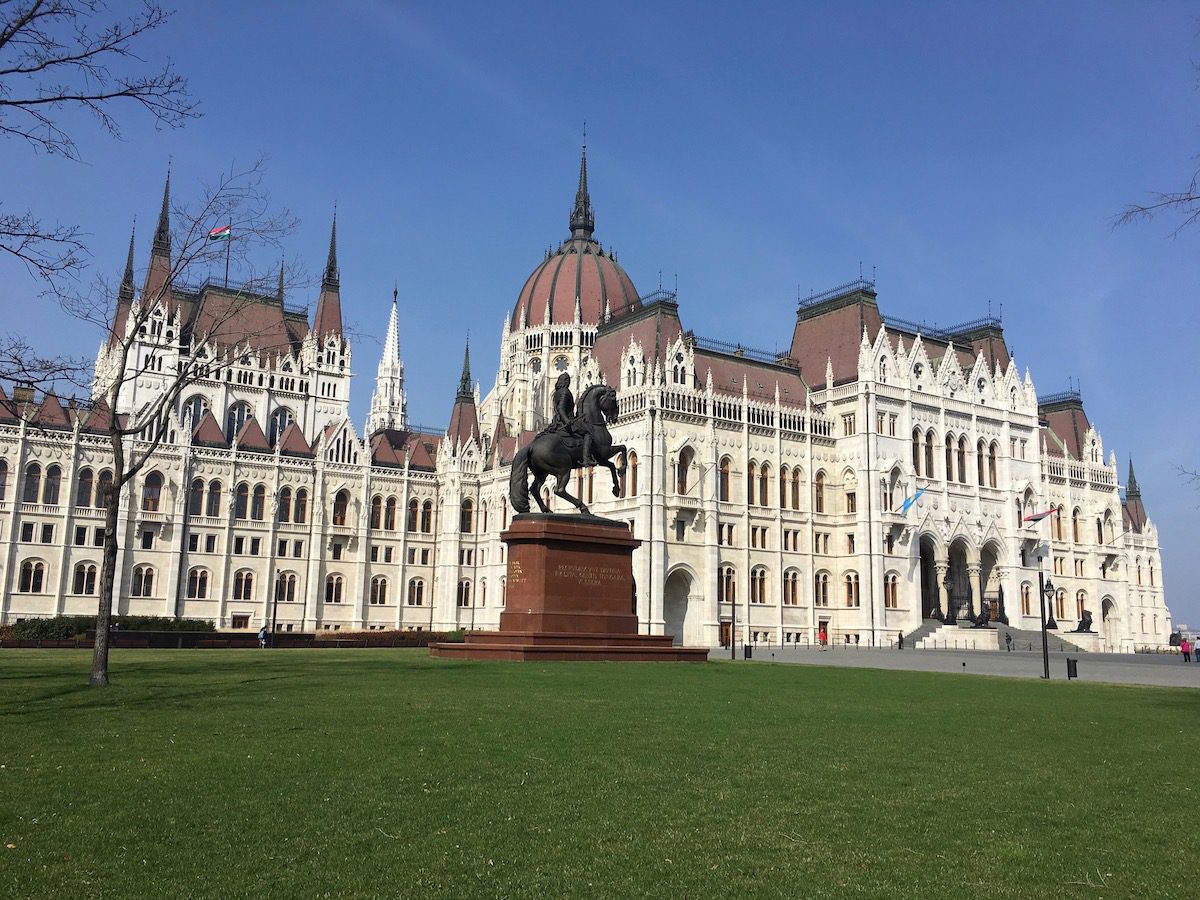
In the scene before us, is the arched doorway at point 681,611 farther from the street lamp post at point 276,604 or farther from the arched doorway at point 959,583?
the street lamp post at point 276,604

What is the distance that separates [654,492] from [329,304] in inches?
1963

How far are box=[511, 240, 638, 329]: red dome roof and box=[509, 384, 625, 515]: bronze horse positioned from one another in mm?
59772

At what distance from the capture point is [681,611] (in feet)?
223

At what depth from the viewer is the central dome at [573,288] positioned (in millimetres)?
94375

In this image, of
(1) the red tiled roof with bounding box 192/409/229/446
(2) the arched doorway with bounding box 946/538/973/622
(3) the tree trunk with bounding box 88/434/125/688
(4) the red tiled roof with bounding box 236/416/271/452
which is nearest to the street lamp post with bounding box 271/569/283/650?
(4) the red tiled roof with bounding box 236/416/271/452

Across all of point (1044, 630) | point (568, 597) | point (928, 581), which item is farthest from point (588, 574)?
point (928, 581)

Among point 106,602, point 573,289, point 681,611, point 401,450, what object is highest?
point 573,289

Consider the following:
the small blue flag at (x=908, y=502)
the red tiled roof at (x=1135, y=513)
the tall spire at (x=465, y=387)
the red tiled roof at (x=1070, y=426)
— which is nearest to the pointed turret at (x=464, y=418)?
the tall spire at (x=465, y=387)

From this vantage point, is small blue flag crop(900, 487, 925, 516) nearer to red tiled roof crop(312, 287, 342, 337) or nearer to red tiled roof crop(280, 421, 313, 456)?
red tiled roof crop(280, 421, 313, 456)

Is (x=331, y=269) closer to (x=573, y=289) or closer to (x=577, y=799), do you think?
(x=573, y=289)

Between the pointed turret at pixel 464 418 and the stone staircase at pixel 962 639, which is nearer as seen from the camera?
the stone staircase at pixel 962 639

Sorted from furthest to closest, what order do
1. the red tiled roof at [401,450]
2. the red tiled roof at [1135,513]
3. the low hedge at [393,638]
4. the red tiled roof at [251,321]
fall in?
1. the red tiled roof at [1135,513]
2. the red tiled roof at [251,321]
3. the red tiled roof at [401,450]
4. the low hedge at [393,638]

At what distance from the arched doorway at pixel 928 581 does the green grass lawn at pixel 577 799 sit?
5905 centimetres

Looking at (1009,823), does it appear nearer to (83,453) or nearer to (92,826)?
(92,826)
